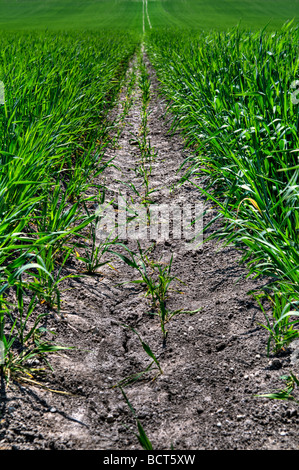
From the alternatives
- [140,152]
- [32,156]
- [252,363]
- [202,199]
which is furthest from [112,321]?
[140,152]

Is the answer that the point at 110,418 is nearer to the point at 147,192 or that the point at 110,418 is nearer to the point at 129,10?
the point at 147,192

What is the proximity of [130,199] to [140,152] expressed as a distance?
124 centimetres

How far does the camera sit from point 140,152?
4328 millimetres

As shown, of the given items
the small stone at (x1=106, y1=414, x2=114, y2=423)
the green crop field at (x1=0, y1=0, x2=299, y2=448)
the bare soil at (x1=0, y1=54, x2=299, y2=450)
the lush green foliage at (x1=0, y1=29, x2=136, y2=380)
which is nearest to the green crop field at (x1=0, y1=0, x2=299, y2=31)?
the green crop field at (x1=0, y1=0, x2=299, y2=448)

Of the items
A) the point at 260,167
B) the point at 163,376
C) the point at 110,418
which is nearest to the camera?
the point at 110,418

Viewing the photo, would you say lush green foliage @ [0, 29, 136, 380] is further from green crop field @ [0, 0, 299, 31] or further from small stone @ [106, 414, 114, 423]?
green crop field @ [0, 0, 299, 31]

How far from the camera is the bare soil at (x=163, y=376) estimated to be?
1.33m

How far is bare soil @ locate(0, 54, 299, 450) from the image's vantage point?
1329mm

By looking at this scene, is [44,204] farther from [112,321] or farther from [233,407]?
[233,407]

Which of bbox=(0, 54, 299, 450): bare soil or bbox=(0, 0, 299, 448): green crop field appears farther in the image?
bbox=(0, 0, 299, 448): green crop field

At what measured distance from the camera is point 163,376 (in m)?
1.61

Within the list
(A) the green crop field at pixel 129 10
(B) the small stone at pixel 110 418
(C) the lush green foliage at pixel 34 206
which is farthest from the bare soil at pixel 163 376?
(A) the green crop field at pixel 129 10

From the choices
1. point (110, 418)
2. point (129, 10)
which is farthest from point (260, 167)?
point (129, 10)

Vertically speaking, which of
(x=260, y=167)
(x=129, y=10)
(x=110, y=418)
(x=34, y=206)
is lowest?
(x=110, y=418)
